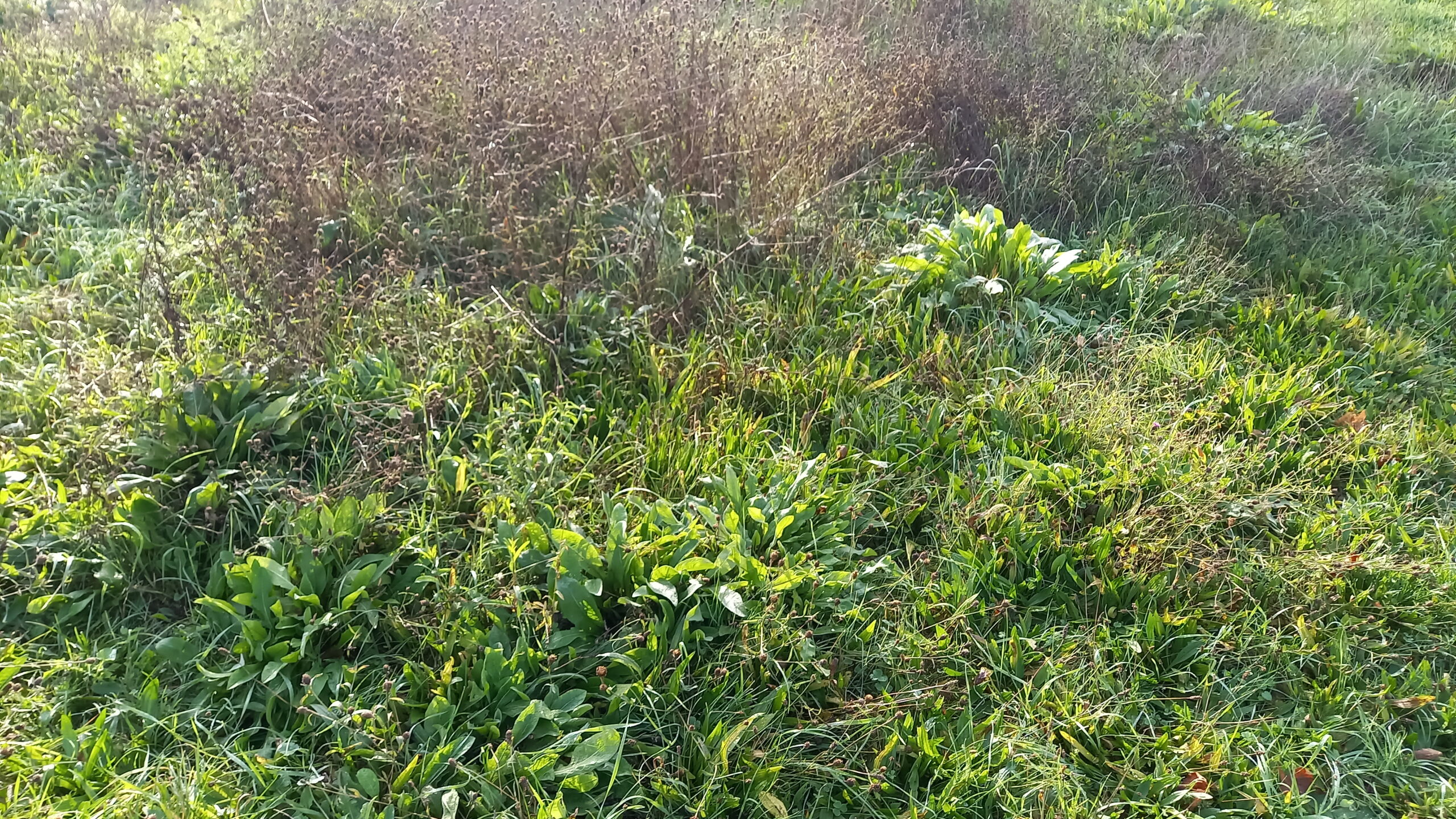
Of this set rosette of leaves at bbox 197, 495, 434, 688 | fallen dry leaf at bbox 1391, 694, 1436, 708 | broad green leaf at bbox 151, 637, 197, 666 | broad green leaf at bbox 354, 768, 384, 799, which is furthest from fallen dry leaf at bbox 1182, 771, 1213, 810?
broad green leaf at bbox 151, 637, 197, 666

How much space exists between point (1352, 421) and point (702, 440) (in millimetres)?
2429

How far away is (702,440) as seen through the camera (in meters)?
2.64

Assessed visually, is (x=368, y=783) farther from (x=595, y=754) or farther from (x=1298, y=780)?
(x=1298, y=780)

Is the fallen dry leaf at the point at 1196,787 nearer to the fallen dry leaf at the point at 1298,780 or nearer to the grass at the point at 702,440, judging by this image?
the grass at the point at 702,440

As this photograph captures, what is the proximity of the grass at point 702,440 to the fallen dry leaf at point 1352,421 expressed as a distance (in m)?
0.02

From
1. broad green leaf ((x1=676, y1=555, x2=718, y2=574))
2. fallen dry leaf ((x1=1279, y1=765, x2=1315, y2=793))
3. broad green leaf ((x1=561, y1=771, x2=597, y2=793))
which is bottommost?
fallen dry leaf ((x1=1279, y1=765, x2=1315, y2=793))

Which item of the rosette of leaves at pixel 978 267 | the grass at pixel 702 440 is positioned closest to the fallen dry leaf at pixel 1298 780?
the grass at pixel 702 440

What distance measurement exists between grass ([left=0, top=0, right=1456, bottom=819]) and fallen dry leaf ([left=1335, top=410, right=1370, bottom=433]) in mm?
17

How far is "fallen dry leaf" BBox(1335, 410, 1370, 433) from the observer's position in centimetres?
292

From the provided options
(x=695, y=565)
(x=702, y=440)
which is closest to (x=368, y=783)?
(x=695, y=565)

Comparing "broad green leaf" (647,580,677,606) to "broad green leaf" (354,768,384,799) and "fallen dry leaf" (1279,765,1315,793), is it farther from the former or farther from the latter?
"fallen dry leaf" (1279,765,1315,793)

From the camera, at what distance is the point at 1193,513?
2457 millimetres

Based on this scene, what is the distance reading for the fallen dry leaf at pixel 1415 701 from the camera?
6.69 ft

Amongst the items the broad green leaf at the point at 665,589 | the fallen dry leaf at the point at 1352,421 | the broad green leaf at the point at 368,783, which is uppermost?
the broad green leaf at the point at 665,589
